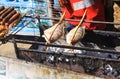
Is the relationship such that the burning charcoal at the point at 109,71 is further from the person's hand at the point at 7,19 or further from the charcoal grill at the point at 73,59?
the person's hand at the point at 7,19

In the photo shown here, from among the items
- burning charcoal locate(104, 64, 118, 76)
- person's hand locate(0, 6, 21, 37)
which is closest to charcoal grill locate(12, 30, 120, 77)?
burning charcoal locate(104, 64, 118, 76)

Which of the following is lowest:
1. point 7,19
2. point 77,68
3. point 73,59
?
point 77,68

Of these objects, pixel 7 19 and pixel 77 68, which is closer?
pixel 7 19

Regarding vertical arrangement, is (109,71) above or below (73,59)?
below

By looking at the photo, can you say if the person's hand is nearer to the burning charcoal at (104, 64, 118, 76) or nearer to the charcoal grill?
the charcoal grill

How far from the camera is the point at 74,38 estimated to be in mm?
4648

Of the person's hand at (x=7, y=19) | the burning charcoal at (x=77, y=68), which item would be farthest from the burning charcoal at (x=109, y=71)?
the person's hand at (x=7, y=19)

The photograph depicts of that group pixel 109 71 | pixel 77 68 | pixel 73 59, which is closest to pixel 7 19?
pixel 73 59

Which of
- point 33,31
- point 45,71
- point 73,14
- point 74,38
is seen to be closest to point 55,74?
point 45,71

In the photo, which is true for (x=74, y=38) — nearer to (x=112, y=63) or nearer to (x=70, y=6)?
(x=112, y=63)

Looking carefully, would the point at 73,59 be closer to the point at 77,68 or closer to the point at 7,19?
the point at 77,68

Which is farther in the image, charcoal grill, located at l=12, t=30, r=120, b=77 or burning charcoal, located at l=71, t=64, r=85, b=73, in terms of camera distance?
burning charcoal, located at l=71, t=64, r=85, b=73

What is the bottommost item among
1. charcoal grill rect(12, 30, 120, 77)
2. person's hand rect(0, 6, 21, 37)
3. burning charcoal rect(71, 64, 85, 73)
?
burning charcoal rect(71, 64, 85, 73)

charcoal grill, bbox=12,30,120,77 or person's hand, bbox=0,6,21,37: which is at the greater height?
person's hand, bbox=0,6,21,37
